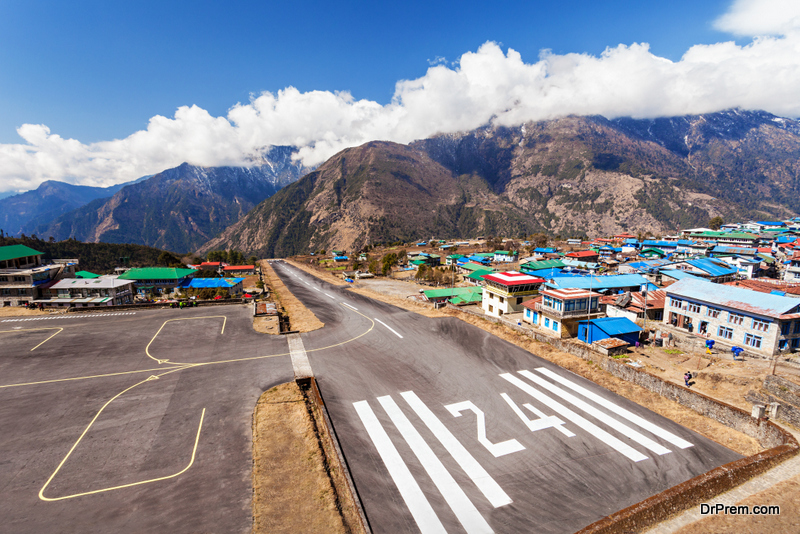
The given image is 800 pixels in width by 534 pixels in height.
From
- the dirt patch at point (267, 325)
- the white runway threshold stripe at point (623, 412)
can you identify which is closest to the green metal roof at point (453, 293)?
the dirt patch at point (267, 325)

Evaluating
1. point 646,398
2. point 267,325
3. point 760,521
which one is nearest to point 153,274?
point 267,325

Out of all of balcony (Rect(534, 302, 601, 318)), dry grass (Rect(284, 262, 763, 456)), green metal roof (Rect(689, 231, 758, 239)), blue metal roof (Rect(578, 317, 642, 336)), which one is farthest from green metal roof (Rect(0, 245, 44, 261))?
green metal roof (Rect(689, 231, 758, 239))

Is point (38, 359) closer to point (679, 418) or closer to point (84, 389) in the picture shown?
point (84, 389)

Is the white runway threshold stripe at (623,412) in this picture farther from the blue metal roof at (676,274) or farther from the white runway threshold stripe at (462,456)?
the blue metal roof at (676,274)

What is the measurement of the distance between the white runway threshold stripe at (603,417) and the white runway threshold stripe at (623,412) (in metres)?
0.99

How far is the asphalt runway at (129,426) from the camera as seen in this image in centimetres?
1664

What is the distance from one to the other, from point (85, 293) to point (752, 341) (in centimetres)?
11114

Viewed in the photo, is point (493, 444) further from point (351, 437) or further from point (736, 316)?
point (736, 316)

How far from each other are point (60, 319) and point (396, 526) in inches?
2258

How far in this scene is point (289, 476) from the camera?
1875 centimetres

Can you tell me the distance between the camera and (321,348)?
3847 cm

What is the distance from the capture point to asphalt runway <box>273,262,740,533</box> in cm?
1677

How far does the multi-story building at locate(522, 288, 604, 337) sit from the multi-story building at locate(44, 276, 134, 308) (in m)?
82.5

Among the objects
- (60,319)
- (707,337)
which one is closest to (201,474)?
(60,319)
